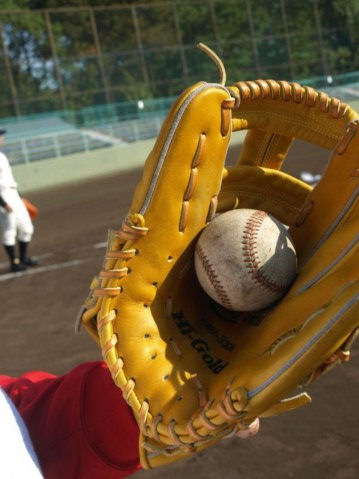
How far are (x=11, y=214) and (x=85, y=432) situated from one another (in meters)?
4.96

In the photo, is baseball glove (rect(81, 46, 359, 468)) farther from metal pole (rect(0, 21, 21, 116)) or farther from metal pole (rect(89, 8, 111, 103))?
metal pole (rect(89, 8, 111, 103))

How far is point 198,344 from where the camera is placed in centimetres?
149

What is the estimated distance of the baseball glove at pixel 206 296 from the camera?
116 cm

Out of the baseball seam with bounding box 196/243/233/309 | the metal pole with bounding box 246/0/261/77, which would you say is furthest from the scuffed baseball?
the metal pole with bounding box 246/0/261/77

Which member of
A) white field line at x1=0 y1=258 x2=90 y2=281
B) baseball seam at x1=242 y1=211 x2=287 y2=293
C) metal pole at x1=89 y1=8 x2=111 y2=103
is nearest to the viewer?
baseball seam at x1=242 y1=211 x2=287 y2=293

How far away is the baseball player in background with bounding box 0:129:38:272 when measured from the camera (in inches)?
239

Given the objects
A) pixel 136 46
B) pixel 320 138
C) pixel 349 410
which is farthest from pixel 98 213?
pixel 136 46

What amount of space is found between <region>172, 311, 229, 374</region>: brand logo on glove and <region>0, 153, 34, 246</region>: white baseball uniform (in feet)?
15.9

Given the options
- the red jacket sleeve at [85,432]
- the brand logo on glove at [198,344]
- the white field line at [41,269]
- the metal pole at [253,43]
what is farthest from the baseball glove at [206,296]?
the metal pole at [253,43]

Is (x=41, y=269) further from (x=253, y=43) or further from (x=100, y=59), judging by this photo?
(x=253, y=43)

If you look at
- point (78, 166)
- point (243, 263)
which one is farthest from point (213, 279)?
point (78, 166)

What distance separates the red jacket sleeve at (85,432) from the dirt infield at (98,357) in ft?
3.26

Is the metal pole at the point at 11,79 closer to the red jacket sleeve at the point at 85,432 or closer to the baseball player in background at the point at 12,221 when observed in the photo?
the baseball player in background at the point at 12,221

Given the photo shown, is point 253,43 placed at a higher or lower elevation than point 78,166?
higher
